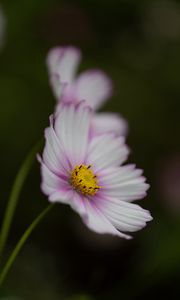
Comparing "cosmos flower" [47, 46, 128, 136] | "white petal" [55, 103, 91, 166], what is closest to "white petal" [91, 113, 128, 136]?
"cosmos flower" [47, 46, 128, 136]

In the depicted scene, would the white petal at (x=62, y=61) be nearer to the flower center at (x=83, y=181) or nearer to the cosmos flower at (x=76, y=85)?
the cosmos flower at (x=76, y=85)

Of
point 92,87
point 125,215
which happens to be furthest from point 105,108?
point 125,215

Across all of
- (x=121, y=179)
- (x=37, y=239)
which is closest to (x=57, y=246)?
(x=37, y=239)

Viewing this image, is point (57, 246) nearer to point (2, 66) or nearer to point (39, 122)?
point (39, 122)

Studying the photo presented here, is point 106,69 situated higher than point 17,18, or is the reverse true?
point 17,18

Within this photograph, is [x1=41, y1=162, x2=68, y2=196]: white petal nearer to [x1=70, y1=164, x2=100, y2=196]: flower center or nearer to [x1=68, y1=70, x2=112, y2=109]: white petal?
[x1=70, y1=164, x2=100, y2=196]: flower center

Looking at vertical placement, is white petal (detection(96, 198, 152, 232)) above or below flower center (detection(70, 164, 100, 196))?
below
